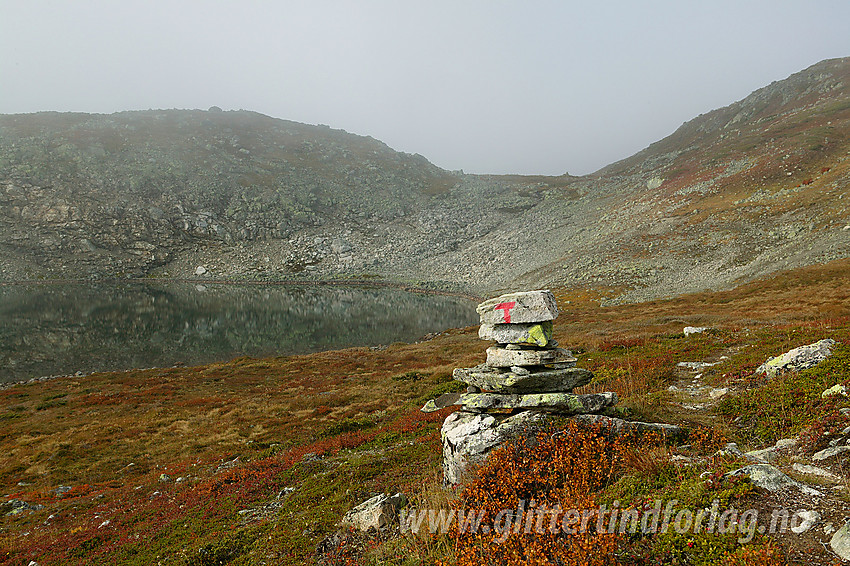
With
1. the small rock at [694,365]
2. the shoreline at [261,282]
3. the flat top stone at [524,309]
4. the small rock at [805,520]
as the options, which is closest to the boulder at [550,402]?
the flat top stone at [524,309]

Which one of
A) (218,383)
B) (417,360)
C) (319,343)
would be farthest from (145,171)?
(417,360)

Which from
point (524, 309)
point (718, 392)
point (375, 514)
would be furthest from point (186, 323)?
point (718, 392)

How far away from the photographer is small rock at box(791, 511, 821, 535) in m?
5.13

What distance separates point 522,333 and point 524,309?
746mm

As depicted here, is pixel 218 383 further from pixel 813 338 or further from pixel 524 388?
pixel 813 338

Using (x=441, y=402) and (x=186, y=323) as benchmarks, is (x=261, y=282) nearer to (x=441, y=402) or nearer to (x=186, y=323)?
(x=186, y=323)

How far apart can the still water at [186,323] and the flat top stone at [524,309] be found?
43459 millimetres

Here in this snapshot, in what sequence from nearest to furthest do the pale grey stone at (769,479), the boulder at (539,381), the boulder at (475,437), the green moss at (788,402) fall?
1. the pale grey stone at (769,479)
2. the green moss at (788,402)
3. the boulder at (475,437)
4. the boulder at (539,381)

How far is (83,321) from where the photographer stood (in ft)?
196

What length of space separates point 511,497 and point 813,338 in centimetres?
1864

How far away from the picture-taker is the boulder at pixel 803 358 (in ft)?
40.7

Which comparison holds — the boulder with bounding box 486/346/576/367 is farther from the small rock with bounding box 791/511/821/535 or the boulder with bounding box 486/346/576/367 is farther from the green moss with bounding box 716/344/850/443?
the small rock with bounding box 791/511/821/535

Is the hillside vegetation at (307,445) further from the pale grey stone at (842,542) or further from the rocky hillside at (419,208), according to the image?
the rocky hillside at (419,208)

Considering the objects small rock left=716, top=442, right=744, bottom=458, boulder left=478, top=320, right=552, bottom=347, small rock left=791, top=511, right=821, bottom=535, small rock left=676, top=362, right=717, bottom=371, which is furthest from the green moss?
small rock left=676, top=362, right=717, bottom=371
